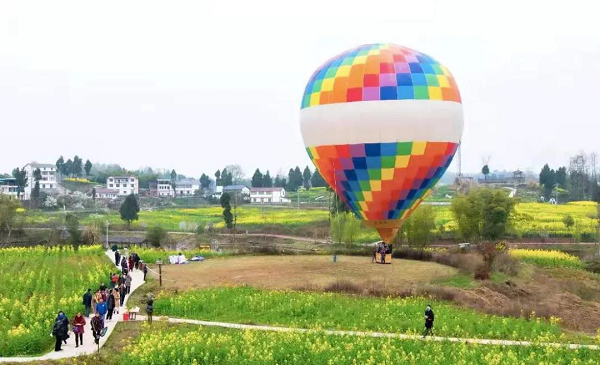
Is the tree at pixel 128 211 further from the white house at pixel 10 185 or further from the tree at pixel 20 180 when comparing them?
the white house at pixel 10 185

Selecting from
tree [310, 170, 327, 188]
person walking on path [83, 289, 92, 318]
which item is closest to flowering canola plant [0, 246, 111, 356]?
person walking on path [83, 289, 92, 318]

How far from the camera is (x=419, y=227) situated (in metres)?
55.9

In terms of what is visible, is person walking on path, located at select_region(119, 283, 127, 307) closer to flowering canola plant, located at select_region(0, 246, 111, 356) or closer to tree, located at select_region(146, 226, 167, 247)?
flowering canola plant, located at select_region(0, 246, 111, 356)

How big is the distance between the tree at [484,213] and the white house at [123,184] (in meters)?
115

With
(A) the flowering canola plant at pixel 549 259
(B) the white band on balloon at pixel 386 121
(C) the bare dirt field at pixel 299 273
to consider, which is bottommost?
(A) the flowering canola plant at pixel 549 259

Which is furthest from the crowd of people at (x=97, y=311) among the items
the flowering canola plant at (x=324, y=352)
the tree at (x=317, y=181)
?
the tree at (x=317, y=181)

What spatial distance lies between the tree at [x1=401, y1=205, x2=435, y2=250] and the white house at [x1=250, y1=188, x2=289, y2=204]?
294 ft

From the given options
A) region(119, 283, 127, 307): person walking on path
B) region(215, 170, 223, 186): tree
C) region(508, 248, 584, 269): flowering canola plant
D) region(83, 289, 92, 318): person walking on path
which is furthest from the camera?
region(215, 170, 223, 186): tree

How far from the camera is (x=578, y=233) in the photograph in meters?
66.2

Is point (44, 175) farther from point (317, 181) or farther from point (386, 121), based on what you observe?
point (386, 121)

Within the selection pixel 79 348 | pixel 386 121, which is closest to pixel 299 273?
pixel 386 121

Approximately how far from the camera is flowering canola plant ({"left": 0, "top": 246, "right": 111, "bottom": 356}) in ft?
69.0

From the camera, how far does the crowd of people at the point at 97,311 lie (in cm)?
2073

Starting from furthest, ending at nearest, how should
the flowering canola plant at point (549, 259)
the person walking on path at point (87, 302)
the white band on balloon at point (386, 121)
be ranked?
the flowering canola plant at point (549, 259)
the white band on balloon at point (386, 121)
the person walking on path at point (87, 302)
